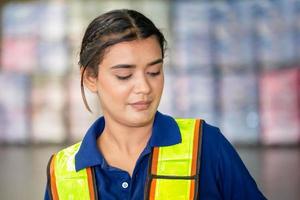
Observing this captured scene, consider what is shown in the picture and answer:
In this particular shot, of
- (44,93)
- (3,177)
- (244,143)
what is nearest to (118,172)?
(3,177)

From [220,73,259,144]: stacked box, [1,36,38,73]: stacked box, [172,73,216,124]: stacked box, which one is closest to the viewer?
[220,73,259,144]: stacked box

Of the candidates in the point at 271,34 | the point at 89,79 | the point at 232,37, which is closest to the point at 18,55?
the point at 232,37

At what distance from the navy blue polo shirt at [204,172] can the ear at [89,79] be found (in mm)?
165

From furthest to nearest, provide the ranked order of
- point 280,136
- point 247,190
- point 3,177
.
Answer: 1. point 280,136
2. point 3,177
3. point 247,190

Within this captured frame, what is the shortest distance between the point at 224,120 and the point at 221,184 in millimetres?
10119

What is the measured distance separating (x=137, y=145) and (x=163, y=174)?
0.14 metres

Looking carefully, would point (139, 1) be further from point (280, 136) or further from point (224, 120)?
point (280, 136)

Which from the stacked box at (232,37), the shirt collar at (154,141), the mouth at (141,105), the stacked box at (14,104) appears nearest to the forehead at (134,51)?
the mouth at (141,105)

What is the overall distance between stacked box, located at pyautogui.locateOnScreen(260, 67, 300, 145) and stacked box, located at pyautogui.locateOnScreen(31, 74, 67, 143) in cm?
397

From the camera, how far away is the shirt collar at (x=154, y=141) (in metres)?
1.51

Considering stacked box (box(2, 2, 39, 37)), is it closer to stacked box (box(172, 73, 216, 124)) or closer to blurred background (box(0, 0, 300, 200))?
blurred background (box(0, 0, 300, 200))

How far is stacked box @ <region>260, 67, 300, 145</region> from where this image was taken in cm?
1118

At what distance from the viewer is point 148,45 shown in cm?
142

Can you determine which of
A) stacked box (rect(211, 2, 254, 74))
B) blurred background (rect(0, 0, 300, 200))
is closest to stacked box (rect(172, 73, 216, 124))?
blurred background (rect(0, 0, 300, 200))
